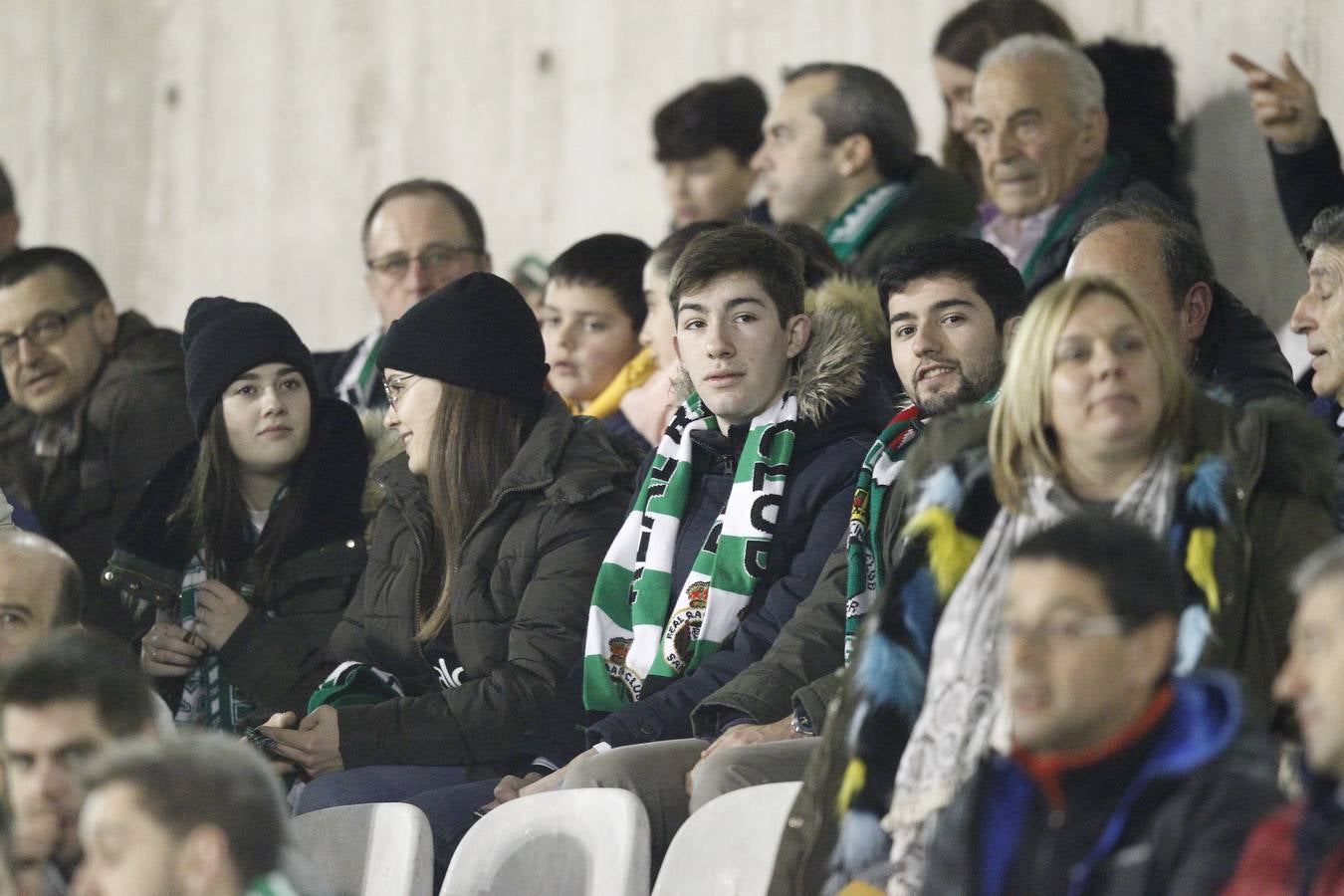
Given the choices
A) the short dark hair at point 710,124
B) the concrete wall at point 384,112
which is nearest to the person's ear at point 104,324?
the short dark hair at point 710,124

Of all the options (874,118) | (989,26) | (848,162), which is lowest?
(848,162)

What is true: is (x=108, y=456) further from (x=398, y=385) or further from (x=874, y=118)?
(x=874, y=118)

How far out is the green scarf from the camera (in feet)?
17.0

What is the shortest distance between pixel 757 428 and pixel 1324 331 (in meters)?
1.01

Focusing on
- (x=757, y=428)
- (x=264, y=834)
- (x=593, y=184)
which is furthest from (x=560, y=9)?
(x=264, y=834)

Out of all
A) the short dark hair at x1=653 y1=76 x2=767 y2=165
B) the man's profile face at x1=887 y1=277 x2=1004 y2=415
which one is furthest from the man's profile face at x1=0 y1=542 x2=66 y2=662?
the short dark hair at x1=653 y1=76 x2=767 y2=165

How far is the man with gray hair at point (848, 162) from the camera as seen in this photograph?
17.1ft

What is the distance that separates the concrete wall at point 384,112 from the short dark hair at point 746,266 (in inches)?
68.7

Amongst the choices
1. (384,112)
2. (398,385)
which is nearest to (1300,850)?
(398,385)

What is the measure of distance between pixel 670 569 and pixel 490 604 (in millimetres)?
406

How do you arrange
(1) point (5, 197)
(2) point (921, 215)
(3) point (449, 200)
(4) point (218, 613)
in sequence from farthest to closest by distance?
(1) point (5, 197) < (3) point (449, 200) < (2) point (921, 215) < (4) point (218, 613)

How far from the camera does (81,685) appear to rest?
2725 millimetres

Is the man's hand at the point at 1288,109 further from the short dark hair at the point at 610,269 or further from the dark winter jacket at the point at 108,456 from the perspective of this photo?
the dark winter jacket at the point at 108,456

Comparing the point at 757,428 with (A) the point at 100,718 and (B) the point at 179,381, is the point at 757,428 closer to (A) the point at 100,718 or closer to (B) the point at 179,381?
Result: (A) the point at 100,718
